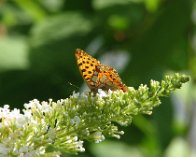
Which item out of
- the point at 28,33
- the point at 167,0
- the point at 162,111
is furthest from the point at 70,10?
the point at 162,111

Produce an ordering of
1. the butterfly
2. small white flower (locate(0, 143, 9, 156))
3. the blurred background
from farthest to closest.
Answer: the blurred background
the butterfly
small white flower (locate(0, 143, 9, 156))

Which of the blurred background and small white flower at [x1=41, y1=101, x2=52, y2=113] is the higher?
the blurred background

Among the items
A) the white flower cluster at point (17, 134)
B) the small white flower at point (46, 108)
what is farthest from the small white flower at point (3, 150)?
the small white flower at point (46, 108)

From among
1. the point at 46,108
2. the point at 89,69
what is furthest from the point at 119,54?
the point at 46,108

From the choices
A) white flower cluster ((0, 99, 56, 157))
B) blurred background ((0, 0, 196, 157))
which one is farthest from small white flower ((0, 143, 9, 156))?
blurred background ((0, 0, 196, 157))

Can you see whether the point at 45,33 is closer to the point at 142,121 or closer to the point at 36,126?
the point at 142,121

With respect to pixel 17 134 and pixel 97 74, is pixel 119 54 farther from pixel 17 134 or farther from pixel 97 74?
pixel 17 134

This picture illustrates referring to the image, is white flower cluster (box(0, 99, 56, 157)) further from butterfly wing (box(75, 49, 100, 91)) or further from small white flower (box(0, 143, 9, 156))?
butterfly wing (box(75, 49, 100, 91))
